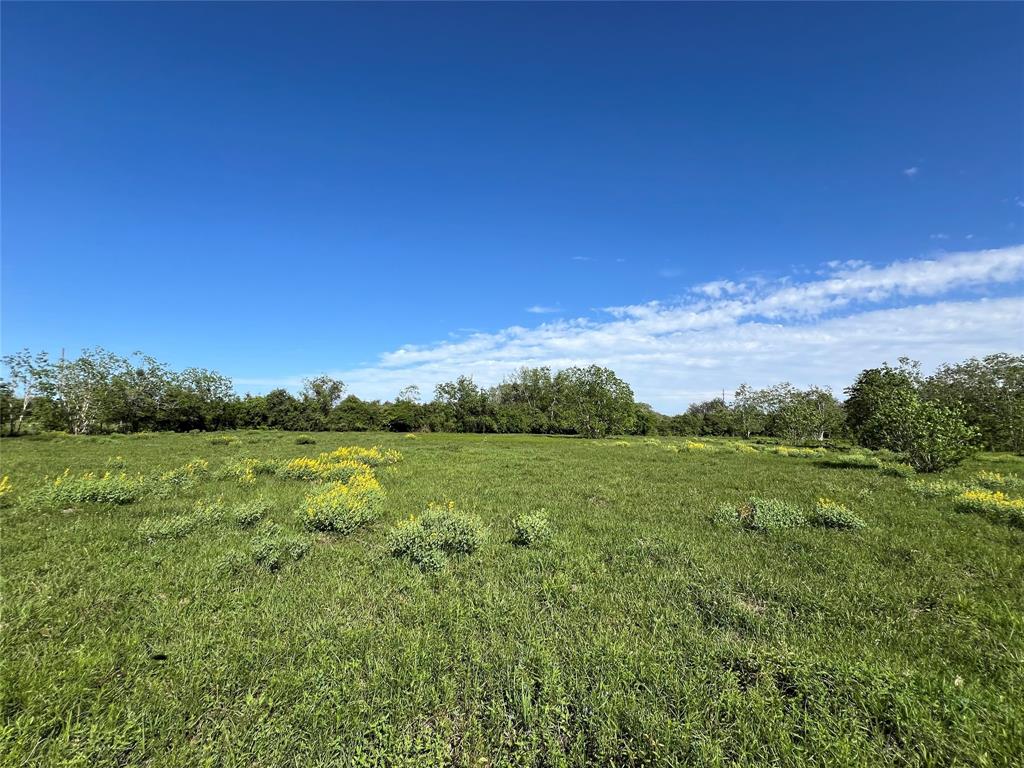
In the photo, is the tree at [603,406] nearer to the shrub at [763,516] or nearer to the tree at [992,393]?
the tree at [992,393]

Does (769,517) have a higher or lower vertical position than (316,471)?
lower

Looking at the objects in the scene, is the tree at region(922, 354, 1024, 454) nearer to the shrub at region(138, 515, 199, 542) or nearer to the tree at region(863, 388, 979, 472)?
the tree at region(863, 388, 979, 472)

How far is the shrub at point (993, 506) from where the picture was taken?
1109 centimetres

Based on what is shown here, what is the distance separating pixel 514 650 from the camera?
4.84 meters

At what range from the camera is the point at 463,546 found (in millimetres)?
8586

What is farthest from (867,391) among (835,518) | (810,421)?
(835,518)

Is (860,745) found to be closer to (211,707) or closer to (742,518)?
(211,707)

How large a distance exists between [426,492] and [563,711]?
11680 mm

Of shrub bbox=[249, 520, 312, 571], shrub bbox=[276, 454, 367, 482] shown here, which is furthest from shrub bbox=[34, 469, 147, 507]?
shrub bbox=[249, 520, 312, 571]

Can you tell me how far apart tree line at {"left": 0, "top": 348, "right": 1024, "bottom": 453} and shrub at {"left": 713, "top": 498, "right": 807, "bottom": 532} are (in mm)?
20918

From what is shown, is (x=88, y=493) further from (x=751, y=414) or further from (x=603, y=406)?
(x=751, y=414)

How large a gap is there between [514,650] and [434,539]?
13.0 ft

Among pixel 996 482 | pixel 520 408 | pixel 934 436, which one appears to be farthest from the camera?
pixel 520 408

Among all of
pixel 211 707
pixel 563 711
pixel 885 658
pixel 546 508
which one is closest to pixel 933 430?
pixel 546 508
